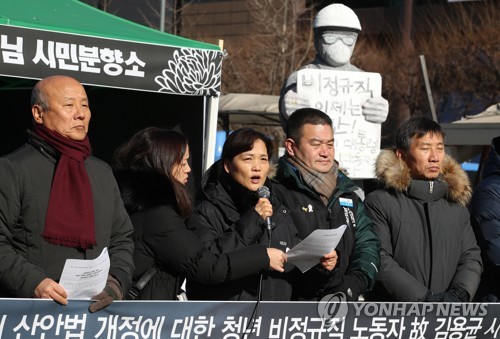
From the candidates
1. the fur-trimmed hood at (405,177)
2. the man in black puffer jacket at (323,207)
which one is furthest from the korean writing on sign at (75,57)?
the fur-trimmed hood at (405,177)

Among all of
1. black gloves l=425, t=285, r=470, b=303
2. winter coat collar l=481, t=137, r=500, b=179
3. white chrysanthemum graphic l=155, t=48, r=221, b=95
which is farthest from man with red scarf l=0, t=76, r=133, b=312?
white chrysanthemum graphic l=155, t=48, r=221, b=95

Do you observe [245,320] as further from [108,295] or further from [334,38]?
[334,38]

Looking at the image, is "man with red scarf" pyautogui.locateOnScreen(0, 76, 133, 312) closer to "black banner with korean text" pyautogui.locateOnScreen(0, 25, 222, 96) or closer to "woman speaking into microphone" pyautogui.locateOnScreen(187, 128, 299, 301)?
"woman speaking into microphone" pyautogui.locateOnScreen(187, 128, 299, 301)

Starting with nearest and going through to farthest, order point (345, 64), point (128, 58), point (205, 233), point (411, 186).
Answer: point (205, 233), point (411, 186), point (128, 58), point (345, 64)

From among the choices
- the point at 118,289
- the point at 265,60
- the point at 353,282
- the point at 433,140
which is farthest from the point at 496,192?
→ the point at 265,60

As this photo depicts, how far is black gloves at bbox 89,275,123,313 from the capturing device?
418 centimetres

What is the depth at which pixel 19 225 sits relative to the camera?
167 inches

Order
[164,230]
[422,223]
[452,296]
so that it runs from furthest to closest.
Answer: [422,223] → [452,296] → [164,230]

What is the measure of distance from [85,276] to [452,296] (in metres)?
2.14

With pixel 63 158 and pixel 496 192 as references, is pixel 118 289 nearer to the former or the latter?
pixel 63 158

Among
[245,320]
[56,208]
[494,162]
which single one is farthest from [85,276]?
[494,162]

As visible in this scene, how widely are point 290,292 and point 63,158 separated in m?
1.41

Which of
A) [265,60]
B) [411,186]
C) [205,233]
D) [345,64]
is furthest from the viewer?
[265,60]

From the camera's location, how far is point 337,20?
830 cm
